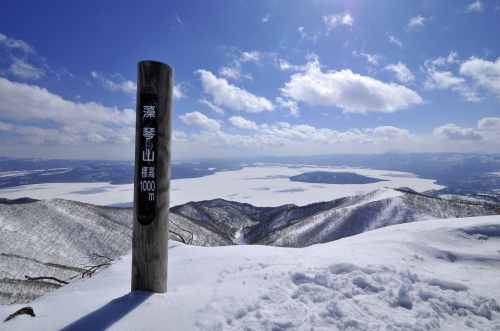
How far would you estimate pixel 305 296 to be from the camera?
3.06 m

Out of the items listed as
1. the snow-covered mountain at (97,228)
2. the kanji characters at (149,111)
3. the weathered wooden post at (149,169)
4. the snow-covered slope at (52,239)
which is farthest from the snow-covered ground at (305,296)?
the snow-covered mountain at (97,228)

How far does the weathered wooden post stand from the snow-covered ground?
1.43ft

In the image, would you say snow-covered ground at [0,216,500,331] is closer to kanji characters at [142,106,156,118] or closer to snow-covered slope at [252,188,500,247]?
kanji characters at [142,106,156,118]

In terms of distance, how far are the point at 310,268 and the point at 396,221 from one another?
166ft

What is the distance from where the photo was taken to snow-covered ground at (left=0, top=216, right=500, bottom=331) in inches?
104

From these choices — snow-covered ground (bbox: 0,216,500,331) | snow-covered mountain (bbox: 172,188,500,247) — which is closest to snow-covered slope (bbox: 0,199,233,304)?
snow-covered mountain (bbox: 172,188,500,247)

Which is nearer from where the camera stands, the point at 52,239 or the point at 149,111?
the point at 149,111

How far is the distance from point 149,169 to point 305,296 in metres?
2.95

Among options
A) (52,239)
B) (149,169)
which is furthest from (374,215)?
(52,239)

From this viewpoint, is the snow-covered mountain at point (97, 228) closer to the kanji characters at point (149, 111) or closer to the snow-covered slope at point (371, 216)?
the snow-covered slope at point (371, 216)

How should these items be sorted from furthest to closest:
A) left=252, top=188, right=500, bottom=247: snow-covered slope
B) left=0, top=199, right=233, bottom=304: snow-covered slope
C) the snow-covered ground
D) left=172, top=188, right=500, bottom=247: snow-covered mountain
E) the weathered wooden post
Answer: left=252, top=188, right=500, bottom=247: snow-covered slope, left=172, top=188, right=500, bottom=247: snow-covered mountain, left=0, top=199, right=233, bottom=304: snow-covered slope, the weathered wooden post, the snow-covered ground

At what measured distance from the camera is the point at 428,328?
256 cm

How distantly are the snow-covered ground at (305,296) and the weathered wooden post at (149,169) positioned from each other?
0.44 meters

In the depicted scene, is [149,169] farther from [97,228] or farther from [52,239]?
[97,228]
